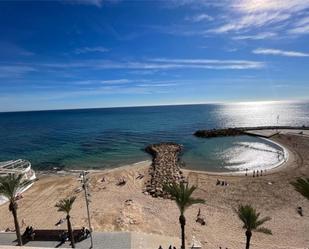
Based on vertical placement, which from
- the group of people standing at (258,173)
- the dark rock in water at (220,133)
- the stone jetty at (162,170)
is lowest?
the group of people standing at (258,173)

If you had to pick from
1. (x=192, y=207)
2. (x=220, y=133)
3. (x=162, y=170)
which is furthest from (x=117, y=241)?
(x=220, y=133)

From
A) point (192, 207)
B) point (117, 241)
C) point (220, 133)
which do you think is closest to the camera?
point (117, 241)

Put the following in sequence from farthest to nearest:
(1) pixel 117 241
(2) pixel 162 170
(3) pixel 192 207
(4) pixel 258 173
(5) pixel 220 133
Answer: (5) pixel 220 133
(4) pixel 258 173
(2) pixel 162 170
(3) pixel 192 207
(1) pixel 117 241

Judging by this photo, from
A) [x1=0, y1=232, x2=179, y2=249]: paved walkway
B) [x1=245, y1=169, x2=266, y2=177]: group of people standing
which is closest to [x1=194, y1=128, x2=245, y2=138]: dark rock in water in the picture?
[x1=245, y1=169, x2=266, y2=177]: group of people standing

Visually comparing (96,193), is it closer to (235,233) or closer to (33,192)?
(33,192)

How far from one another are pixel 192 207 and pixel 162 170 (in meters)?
15.1

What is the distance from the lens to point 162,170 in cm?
4519

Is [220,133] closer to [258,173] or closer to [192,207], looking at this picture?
[258,173]

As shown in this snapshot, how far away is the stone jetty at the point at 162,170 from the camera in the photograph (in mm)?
36281

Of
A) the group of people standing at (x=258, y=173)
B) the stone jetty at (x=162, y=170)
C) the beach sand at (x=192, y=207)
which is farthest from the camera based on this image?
the group of people standing at (x=258, y=173)

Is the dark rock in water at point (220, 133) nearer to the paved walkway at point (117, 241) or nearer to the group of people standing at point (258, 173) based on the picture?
the group of people standing at point (258, 173)

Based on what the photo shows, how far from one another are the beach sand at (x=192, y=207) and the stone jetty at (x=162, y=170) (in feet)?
4.89

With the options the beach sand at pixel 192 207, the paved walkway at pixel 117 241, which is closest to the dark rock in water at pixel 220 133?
the beach sand at pixel 192 207

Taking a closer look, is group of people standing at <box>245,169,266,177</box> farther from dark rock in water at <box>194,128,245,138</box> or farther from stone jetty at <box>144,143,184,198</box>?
dark rock in water at <box>194,128,245,138</box>
